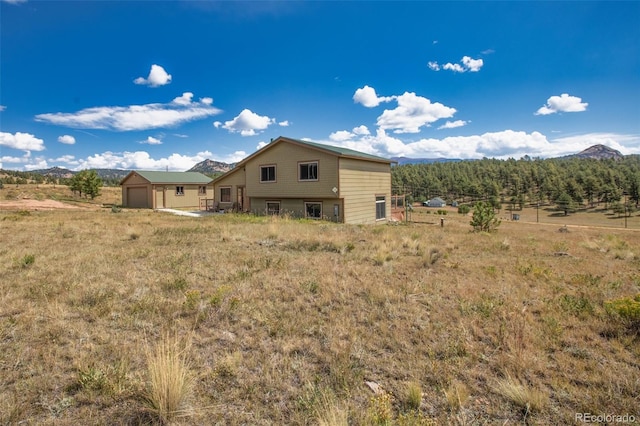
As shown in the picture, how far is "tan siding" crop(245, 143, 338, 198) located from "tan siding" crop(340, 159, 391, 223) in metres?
0.91

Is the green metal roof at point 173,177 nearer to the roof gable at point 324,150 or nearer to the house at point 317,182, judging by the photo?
the roof gable at point 324,150

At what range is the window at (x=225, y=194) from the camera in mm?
29969

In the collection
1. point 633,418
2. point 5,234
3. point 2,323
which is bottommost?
point 633,418

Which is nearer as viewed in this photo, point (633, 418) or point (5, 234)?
point (633, 418)

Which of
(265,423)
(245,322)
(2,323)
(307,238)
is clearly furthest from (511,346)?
(307,238)

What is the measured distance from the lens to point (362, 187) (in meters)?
21.9

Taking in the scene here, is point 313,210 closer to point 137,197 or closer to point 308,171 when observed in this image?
point 308,171

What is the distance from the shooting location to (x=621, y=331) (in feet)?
15.0

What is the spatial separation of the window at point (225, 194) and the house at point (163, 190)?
3920 mm

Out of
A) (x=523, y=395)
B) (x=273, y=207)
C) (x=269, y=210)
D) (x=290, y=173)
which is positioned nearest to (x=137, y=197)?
(x=269, y=210)

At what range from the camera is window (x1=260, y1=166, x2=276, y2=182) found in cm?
2317

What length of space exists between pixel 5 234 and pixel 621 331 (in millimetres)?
18455

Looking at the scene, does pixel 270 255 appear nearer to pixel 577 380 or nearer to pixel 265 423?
pixel 265 423

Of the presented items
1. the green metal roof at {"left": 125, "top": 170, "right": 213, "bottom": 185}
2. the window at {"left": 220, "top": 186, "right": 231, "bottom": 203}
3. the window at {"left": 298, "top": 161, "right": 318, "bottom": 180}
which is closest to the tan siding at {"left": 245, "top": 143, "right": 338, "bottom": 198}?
the window at {"left": 298, "top": 161, "right": 318, "bottom": 180}
